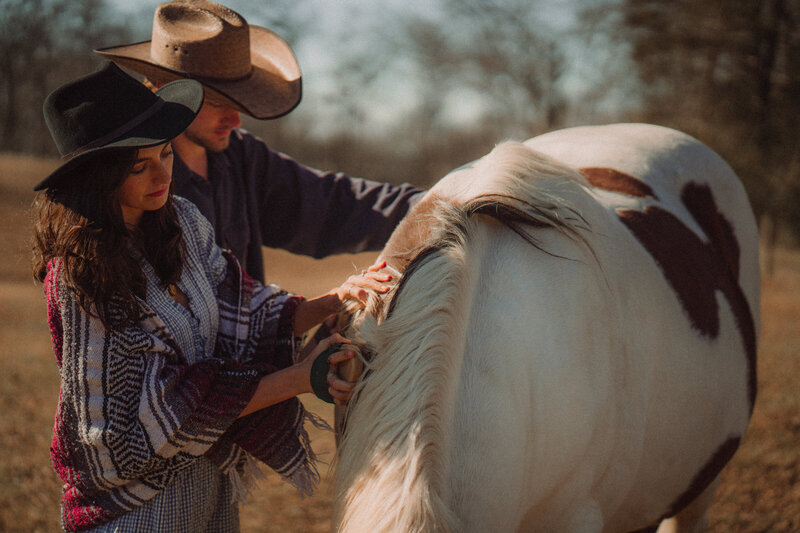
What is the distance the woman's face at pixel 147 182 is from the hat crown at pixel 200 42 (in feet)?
2.04

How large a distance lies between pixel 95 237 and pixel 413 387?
2.32 ft

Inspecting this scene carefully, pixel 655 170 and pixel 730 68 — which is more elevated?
pixel 655 170

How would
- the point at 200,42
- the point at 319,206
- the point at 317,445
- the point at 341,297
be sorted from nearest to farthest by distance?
1. the point at 341,297
2. the point at 200,42
3. the point at 319,206
4. the point at 317,445

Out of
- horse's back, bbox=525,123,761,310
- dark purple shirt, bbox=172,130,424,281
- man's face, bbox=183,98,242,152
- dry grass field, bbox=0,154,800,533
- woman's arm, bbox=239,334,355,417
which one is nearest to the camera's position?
woman's arm, bbox=239,334,355,417

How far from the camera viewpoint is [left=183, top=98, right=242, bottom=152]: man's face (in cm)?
192

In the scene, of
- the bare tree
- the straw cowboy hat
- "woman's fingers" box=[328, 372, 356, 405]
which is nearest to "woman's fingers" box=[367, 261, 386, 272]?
"woman's fingers" box=[328, 372, 356, 405]

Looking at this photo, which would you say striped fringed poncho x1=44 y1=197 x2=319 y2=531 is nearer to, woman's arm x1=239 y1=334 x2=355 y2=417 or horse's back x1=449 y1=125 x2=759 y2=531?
woman's arm x1=239 y1=334 x2=355 y2=417

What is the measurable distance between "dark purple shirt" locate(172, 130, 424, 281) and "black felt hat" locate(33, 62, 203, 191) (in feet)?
2.25

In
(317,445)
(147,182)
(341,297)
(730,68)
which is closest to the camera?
(147,182)

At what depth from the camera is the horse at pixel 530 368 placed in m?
1.15

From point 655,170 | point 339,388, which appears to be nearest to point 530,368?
point 339,388

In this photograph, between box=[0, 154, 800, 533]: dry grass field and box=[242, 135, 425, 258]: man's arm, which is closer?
box=[242, 135, 425, 258]: man's arm

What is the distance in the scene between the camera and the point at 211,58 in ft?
6.44

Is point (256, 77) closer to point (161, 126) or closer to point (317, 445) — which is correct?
point (161, 126)
